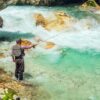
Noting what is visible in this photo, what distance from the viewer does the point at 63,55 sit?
2573cm

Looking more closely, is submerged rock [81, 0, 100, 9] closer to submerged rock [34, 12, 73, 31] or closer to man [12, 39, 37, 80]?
submerged rock [34, 12, 73, 31]

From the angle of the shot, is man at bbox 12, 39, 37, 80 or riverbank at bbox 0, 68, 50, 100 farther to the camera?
man at bbox 12, 39, 37, 80

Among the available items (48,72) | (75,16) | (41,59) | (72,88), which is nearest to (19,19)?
(75,16)

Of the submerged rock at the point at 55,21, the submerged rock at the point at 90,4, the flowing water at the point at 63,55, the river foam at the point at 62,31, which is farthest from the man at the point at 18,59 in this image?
the submerged rock at the point at 90,4

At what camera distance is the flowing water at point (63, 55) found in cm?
2031

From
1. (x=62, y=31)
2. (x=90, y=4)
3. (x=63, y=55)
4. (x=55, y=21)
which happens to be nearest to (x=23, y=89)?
(x=63, y=55)

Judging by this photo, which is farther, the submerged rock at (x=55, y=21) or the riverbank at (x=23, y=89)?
the submerged rock at (x=55, y=21)

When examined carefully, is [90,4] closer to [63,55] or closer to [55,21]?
[55,21]

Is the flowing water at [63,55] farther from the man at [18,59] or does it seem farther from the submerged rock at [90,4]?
the submerged rock at [90,4]

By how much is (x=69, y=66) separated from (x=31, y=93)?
548cm

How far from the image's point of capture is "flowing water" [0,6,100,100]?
66.6 ft

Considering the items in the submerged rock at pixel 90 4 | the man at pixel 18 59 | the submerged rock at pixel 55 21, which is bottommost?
the submerged rock at pixel 90 4

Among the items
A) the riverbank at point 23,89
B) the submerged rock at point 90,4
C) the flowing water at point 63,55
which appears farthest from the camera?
the submerged rock at point 90,4

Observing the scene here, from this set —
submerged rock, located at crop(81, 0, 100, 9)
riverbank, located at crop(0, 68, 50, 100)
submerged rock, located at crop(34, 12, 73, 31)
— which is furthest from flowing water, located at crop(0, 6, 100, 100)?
submerged rock, located at crop(81, 0, 100, 9)
